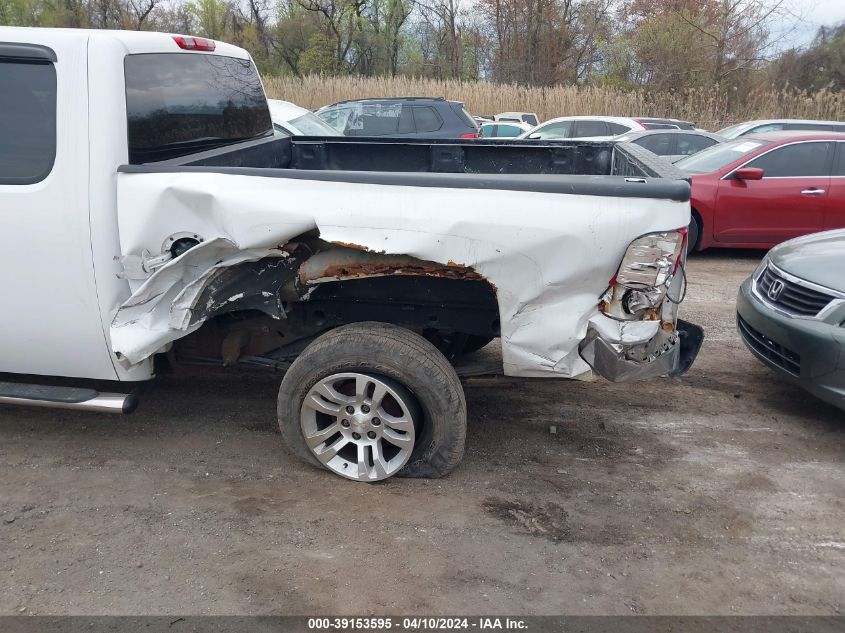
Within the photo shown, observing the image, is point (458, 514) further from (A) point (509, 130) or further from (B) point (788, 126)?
(A) point (509, 130)

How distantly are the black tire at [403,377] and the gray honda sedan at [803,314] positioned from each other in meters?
2.13

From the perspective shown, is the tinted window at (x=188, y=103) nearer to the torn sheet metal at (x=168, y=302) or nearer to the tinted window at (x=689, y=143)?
the torn sheet metal at (x=168, y=302)

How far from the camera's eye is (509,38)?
35.5m

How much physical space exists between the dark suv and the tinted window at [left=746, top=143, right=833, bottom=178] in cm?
561

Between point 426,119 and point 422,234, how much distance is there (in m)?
10.5

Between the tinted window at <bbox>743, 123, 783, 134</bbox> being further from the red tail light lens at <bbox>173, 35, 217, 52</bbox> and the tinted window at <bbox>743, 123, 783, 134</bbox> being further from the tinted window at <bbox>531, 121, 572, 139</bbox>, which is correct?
the red tail light lens at <bbox>173, 35, 217, 52</bbox>

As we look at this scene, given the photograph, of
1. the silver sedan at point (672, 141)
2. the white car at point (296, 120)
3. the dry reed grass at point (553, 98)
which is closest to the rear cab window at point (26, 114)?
the white car at point (296, 120)

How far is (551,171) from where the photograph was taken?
484cm

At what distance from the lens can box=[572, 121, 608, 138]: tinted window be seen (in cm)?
1455

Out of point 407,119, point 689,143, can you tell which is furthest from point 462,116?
point 689,143

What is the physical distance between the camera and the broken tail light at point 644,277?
3.04 m

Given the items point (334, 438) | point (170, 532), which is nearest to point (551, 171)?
point (334, 438)

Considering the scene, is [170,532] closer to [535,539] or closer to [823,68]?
[535,539]

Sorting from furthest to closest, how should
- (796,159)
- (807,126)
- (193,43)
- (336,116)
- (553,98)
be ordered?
(553,98) → (336,116) → (807,126) → (796,159) → (193,43)
